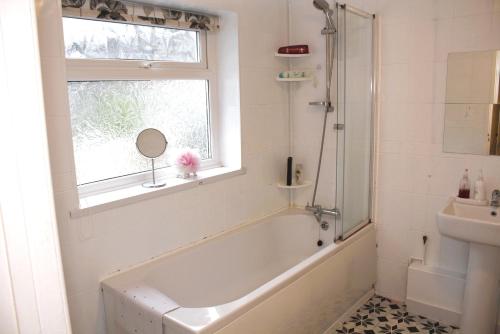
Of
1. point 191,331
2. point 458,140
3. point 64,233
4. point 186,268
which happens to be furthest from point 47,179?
point 458,140

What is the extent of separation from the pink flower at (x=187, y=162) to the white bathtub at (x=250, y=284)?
0.47 metres

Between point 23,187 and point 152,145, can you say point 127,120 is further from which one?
point 23,187

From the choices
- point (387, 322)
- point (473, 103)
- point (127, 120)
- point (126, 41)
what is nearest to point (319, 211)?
point (387, 322)

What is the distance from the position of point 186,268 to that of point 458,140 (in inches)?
73.4

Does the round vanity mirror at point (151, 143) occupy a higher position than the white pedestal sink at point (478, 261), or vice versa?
the round vanity mirror at point (151, 143)

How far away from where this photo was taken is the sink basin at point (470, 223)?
2.24 metres

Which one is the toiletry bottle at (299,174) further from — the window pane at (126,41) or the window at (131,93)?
the window pane at (126,41)

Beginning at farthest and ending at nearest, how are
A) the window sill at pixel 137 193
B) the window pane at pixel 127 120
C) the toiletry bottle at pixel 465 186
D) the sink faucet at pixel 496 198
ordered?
the toiletry bottle at pixel 465 186 → the sink faucet at pixel 496 198 → the window pane at pixel 127 120 → the window sill at pixel 137 193

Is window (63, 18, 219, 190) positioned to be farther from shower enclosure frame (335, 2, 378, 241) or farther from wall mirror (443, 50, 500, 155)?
wall mirror (443, 50, 500, 155)

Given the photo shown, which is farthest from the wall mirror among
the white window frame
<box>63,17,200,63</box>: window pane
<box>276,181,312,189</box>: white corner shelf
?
<box>63,17,200,63</box>: window pane

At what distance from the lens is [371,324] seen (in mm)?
2793

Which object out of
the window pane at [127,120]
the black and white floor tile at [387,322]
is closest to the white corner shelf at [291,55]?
the window pane at [127,120]

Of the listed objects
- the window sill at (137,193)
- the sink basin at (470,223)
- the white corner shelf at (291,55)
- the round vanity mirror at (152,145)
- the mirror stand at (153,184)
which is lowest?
the sink basin at (470,223)

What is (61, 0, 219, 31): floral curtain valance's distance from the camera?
2.08 metres
